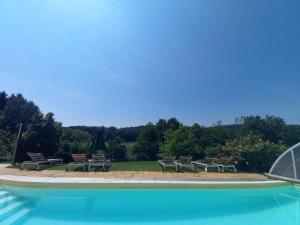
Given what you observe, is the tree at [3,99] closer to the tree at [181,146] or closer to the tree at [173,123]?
the tree at [173,123]

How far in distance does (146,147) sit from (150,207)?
12.7 m

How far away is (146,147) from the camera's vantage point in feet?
69.6

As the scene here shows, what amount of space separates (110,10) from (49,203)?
8042 millimetres

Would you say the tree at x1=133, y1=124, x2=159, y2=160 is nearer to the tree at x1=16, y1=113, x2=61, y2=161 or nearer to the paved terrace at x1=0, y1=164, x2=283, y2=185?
the tree at x1=16, y1=113, x2=61, y2=161

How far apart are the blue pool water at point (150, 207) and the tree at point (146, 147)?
11.2m

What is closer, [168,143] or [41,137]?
Result: [41,137]

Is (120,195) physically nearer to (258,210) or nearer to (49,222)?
(49,222)

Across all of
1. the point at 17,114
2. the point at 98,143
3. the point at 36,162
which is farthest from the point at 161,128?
the point at 17,114

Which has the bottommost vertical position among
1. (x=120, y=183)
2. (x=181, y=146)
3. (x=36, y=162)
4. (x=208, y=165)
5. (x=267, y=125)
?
(x=120, y=183)

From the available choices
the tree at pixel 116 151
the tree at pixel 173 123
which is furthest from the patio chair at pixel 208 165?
the tree at pixel 173 123

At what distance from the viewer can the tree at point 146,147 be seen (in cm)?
2092

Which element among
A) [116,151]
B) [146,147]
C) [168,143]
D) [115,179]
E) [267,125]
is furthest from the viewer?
[267,125]

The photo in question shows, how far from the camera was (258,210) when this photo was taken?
27.3 ft

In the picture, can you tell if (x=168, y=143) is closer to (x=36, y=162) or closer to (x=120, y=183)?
(x=36, y=162)
